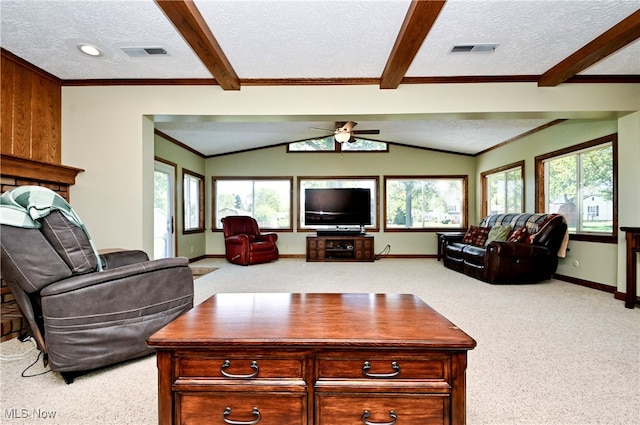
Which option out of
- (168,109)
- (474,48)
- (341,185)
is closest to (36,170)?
(168,109)

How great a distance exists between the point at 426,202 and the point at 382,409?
283 inches

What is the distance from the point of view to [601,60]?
3182 mm

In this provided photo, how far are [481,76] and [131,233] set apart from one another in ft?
13.5

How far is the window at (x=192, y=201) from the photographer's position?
6793 mm

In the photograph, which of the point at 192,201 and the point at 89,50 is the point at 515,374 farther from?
the point at 192,201

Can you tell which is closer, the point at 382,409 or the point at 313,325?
the point at 382,409

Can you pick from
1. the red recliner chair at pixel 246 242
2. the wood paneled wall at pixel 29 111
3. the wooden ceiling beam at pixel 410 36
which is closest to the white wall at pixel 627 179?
the wooden ceiling beam at pixel 410 36

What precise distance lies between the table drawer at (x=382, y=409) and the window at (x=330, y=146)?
22.9 ft

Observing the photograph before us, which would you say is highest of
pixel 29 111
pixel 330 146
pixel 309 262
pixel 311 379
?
pixel 330 146

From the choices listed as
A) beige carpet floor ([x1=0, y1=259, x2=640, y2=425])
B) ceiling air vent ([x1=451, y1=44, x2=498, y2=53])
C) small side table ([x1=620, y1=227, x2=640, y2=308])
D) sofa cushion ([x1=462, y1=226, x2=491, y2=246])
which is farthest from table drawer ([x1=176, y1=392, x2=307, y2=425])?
sofa cushion ([x1=462, y1=226, x2=491, y2=246])

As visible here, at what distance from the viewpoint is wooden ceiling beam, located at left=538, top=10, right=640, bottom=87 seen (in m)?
2.58

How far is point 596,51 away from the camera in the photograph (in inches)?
114

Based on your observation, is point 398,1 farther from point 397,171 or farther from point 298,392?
point 397,171

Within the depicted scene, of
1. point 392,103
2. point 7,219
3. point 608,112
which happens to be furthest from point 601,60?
point 7,219
